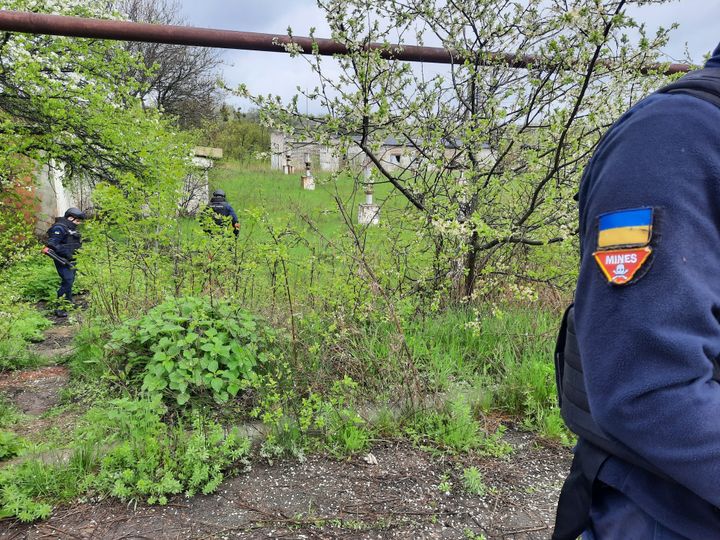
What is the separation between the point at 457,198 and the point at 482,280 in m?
0.88

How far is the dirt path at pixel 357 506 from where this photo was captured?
2139 mm

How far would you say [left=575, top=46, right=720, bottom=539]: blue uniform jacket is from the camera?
0.78m

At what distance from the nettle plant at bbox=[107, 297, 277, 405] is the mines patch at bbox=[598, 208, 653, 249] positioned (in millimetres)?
2504

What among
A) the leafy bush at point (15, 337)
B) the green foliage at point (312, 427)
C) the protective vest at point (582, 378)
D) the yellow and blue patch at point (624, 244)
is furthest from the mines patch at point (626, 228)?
the leafy bush at point (15, 337)

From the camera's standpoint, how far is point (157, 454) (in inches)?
99.5

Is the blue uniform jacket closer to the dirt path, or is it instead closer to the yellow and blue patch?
the yellow and blue patch

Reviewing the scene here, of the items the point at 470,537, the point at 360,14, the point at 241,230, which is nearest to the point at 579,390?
the point at 470,537

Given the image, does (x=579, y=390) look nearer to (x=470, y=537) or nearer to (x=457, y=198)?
(x=470, y=537)

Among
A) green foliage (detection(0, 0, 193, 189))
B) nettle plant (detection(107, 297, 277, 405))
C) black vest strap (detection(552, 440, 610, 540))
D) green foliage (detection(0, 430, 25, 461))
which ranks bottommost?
green foliage (detection(0, 430, 25, 461))

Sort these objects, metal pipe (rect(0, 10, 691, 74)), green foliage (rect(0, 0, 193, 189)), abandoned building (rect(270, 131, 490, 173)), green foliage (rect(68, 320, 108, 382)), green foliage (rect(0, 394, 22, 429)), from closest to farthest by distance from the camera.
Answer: metal pipe (rect(0, 10, 691, 74)), green foliage (rect(0, 394, 22, 429)), abandoned building (rect(270, 131, 490, 173)), green foliage (rect(68, 320, 108, 382)), green foliage (rect(0, 0, 193, 189))

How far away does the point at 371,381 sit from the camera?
326 centimetres

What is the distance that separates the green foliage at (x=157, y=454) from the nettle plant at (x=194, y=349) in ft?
0.82

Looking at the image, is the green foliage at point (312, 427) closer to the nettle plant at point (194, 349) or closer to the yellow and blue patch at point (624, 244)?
the nettle plant at point (194, 349)

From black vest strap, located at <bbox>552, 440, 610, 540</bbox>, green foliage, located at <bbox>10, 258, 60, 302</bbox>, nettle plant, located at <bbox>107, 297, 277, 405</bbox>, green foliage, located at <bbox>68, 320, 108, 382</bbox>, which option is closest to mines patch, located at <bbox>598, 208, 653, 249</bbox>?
black vest strap, located at <bbox>552, 440, 610, 540</bbox>
